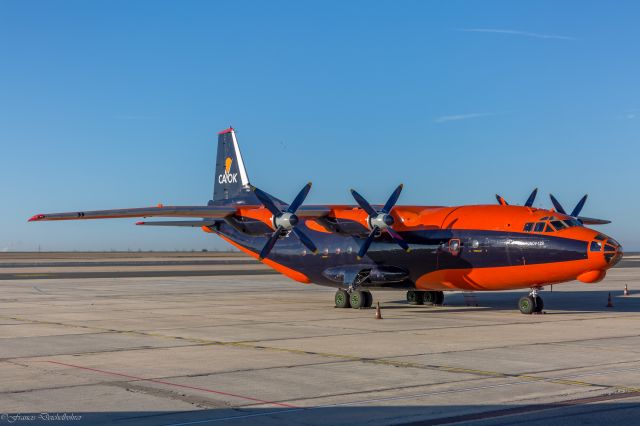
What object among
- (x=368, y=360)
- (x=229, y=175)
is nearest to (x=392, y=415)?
(x=368, y=360)

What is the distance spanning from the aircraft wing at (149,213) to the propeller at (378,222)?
262 inches

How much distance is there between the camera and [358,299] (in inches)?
1266

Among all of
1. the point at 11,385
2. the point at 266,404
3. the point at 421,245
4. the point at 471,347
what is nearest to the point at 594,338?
the point at 471,347

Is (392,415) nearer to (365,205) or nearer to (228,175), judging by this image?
(365,205)

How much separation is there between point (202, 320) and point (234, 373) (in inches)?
450

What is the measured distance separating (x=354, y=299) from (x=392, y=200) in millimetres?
4519

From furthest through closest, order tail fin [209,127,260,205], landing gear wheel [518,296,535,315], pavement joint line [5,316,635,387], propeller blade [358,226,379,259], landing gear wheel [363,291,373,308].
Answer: tail fin [209,127,260,205], landing gear wheel [363,291,373,308], propeller blade [358,226,379,259], landing gear wheel [518,296,535,315], pavement joint line [5,316,635,387]

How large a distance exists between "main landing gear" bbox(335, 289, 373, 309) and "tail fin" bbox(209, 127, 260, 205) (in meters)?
9.18

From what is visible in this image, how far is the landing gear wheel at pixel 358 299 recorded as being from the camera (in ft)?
105

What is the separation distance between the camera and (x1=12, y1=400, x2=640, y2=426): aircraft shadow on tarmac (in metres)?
11.5

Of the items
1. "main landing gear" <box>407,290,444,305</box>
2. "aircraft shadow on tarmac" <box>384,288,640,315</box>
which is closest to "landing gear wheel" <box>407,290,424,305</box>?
"main landing gear" <box>407,290,444,305</box>

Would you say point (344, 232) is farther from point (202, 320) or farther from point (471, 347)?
point (471, 347)

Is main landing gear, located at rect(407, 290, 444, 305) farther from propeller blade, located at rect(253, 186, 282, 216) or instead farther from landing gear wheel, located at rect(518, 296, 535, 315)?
propeller blade, located at rect(253, 186, 282, 216)

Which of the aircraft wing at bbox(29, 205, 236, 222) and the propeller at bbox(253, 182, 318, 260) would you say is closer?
the propeller at bbox(253, 182, 318, 260)
